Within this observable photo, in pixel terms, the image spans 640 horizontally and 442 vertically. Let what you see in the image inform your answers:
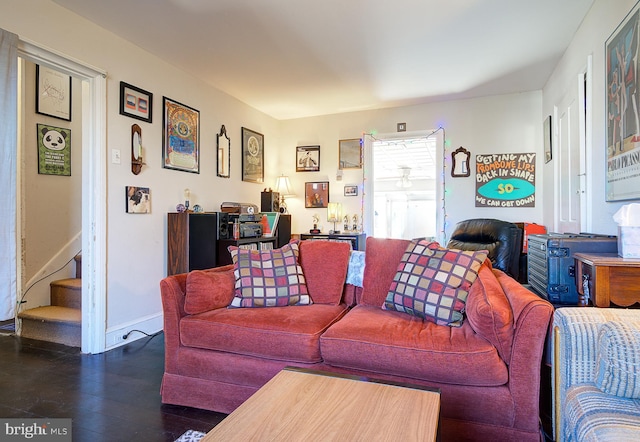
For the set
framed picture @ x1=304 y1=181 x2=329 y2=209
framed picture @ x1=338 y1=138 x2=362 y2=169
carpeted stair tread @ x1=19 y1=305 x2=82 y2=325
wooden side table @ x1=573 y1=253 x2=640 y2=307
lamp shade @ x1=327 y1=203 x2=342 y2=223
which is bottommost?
carpeted stair tread @ x1=19 y1=305 x2=82 y2=325

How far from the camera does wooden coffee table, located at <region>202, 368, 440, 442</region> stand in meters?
0.95

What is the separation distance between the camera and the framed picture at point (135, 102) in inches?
115

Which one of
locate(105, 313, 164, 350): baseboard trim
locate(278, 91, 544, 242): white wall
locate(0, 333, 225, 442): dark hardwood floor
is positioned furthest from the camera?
locate(278, 91, 544, 242): white wall

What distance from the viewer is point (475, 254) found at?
1949 millimetres

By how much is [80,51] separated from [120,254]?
157cm

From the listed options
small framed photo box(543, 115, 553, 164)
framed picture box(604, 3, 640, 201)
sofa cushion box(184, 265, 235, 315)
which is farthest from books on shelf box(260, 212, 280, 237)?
framed picture box(604, 3, 640, 201)

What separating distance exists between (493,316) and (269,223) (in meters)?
3.21

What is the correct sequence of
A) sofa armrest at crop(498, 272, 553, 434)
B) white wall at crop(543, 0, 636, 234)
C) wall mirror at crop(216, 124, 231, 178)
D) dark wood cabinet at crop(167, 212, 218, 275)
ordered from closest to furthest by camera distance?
sofa armrest at crop(498, 272, 553, 434)
white wall at crop(543, 0, 636, 234)
dark wood cabinet at crop(167, 212, 218, 275)
wall mirror at crop(216, 124, 231, 178)

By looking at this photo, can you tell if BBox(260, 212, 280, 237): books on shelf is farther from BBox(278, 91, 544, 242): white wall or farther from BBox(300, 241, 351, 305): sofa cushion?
BBox(300, 241, 351, 305): sofa cushion

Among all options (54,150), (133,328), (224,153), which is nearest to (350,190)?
(224,153)

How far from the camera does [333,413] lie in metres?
1.05

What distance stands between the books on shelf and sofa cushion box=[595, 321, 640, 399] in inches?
138

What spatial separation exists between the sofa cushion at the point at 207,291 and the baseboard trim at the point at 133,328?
1.29 m

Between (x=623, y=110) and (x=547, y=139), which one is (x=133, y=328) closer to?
(x=623, y=110)
